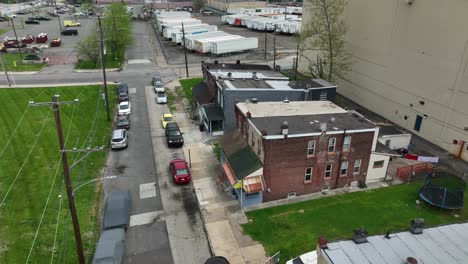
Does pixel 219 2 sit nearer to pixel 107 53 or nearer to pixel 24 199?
pixel 107 53

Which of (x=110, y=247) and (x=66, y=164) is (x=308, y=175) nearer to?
(x=110, y=247)

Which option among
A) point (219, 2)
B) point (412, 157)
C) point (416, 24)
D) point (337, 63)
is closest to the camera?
point (412, 157)

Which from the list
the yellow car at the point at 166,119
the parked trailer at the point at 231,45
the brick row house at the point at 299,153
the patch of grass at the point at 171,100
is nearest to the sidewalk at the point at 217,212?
the brick row house at the point at 299,153

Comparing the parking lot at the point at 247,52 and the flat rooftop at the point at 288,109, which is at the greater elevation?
the flat rooftop at the point at 288,109

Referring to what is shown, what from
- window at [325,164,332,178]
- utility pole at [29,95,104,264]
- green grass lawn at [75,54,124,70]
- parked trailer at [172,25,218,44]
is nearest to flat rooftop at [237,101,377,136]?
window at [325,164,332,178]

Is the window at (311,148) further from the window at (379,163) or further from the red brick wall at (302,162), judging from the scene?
the window at (379,163)

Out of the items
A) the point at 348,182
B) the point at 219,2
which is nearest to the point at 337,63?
the point at 348,182
